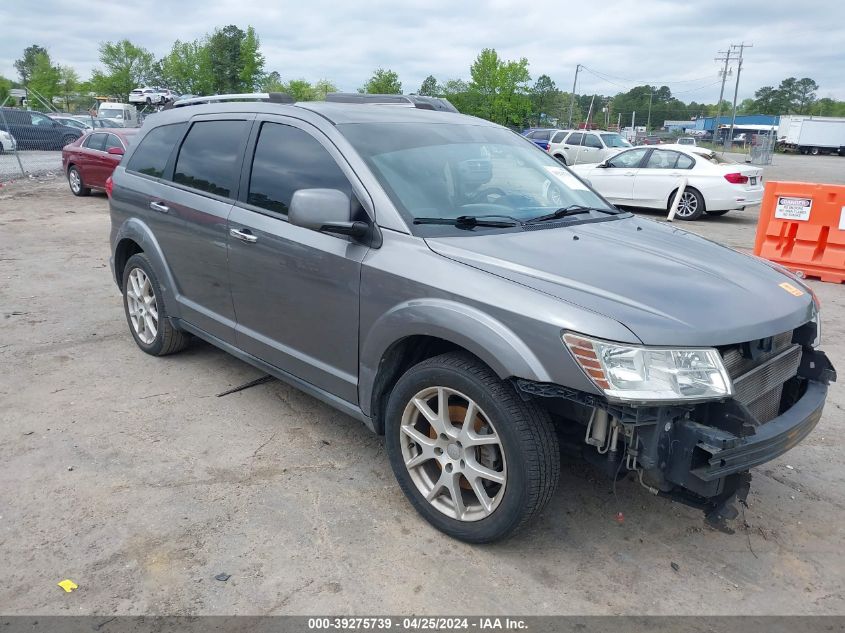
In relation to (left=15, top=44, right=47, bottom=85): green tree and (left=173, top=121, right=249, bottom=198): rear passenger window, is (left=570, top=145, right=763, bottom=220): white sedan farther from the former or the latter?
(left=15, top=44, right=47, bottom=85): green tree

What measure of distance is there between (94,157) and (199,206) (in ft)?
40.8

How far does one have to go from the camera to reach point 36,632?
2477 millimetres

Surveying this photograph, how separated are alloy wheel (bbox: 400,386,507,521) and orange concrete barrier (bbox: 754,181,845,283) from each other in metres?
7.25

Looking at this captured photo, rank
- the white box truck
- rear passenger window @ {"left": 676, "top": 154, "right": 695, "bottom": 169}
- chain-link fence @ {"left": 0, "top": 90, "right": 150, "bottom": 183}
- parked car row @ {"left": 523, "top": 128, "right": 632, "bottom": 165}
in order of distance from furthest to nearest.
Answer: the white box truck < parked car row @ {"left": 523, "top": 128, "right": 632, "bottom": 165} < chain-link fence @ {"left": 0, "top": 90, "right": 150, "bottom": 183} < rear passenger window @ {"left": 676, "top": 154, "right": 695, "bottom": 169}

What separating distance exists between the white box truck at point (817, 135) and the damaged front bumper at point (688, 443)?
6487 centimetres

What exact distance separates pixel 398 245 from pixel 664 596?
1865 mm

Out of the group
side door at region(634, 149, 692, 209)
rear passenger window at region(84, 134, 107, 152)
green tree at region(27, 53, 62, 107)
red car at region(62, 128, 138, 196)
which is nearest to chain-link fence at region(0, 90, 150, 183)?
red car at region(62, 128, 138, 196)

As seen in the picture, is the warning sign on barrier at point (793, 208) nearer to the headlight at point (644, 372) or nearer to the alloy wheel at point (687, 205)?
the alloy wheel at point (687, 205)

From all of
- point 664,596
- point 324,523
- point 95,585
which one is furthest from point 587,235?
point 95,585

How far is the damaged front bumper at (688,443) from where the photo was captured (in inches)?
97.2

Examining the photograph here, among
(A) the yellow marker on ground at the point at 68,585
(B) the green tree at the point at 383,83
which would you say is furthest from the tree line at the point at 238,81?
(A) the yellow marker on ground at the point at 68,585

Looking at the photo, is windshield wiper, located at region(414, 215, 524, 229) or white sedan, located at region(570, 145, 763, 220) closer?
windshield wiper, located at region(414, 215, 524, 229)

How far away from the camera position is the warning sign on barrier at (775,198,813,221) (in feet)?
28.0

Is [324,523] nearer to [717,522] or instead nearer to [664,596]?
[664,596]
